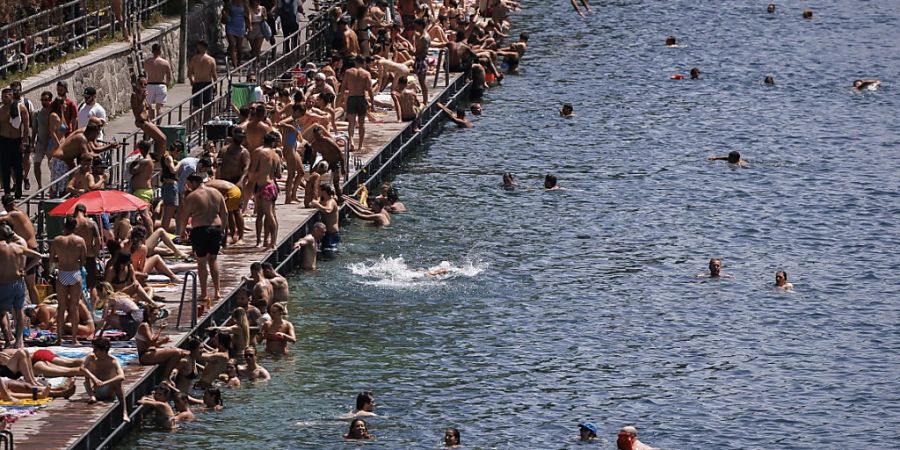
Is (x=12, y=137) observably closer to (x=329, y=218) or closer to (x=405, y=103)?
(x=329, y=218)

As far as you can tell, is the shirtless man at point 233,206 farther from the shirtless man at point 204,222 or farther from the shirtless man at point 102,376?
the shirtless man at point 102,376

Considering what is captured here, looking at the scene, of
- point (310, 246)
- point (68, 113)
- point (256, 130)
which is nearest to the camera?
point (68, 113)

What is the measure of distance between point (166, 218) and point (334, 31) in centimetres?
1632

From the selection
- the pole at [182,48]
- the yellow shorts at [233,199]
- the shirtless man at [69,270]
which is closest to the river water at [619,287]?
the yellow shorts at [233,199]

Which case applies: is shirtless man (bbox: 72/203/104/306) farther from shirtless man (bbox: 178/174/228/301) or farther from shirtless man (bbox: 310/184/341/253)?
shirtless man (bbox: 310/184/341/253)

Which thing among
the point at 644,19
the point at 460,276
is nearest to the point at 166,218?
the point at 460,276

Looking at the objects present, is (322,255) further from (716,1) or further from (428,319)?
(716,1)

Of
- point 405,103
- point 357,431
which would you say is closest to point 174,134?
point 357,431

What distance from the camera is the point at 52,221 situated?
79.8ft

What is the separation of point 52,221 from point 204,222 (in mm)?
2075

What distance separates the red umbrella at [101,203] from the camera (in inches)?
930

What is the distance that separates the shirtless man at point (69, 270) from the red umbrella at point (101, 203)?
0.94 metres

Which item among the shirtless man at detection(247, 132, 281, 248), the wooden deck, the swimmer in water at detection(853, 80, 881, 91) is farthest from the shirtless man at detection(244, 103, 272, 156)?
the swimmer in water at detection(853, 80, 881, 91)

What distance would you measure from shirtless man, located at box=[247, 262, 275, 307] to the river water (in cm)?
86
